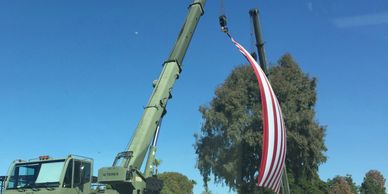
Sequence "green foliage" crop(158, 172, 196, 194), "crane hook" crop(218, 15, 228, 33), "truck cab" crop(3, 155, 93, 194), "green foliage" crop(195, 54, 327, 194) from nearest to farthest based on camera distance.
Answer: "truck cab" crop(3, 155, 93, 194), "crane hook" crop(218, 15, 228, 33), "green foliage" crop(195, 54, 327, 194), "green foliage" crop(158, 172, 196, 194)

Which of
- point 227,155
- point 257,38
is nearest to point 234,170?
point 227,155

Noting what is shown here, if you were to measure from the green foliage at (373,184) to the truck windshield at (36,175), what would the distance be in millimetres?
134837

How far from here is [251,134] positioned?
3997 centimetres

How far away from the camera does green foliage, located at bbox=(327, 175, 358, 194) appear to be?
116338 mm

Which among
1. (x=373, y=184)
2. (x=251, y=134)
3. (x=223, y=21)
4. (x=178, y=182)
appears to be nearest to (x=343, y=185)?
(x=373, y=184)

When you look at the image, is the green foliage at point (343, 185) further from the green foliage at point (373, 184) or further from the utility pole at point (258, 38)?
the utility pole at point (258, 38)

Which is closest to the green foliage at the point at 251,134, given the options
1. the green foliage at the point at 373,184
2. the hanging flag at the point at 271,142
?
the hanging flag at the point at 271,142

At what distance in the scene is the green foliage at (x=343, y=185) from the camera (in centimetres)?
11634

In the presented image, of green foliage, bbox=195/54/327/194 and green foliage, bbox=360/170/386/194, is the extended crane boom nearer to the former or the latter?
green foliage, bbox=195/54/327/194

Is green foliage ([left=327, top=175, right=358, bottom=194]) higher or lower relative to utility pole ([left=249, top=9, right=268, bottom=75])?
higher

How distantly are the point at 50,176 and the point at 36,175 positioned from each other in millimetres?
541

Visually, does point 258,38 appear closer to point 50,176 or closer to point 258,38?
point 258,38

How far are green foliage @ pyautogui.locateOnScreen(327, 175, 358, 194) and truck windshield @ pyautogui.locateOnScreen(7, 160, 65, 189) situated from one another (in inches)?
3908

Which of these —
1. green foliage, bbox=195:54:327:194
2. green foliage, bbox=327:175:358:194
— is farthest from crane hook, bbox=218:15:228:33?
green foliage, bbox=327:175:358:194
